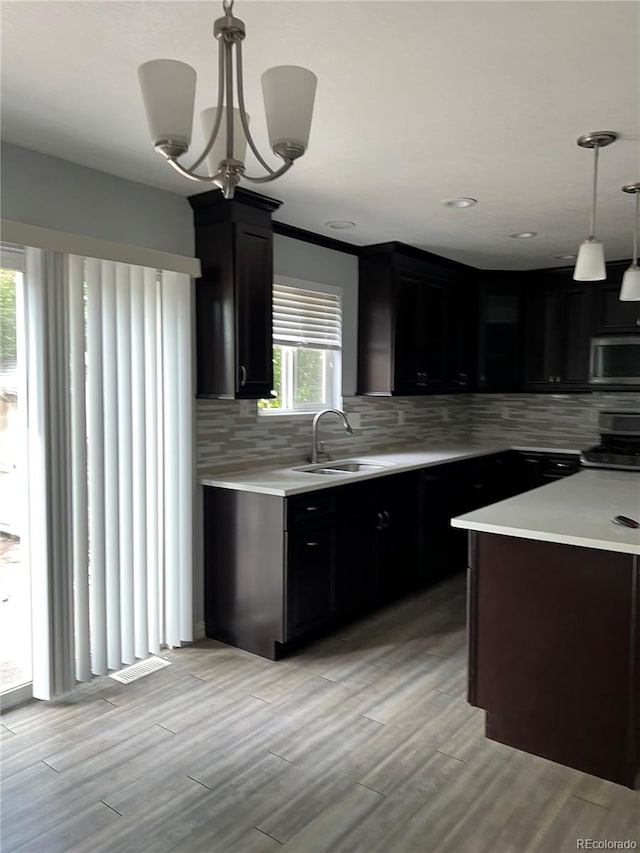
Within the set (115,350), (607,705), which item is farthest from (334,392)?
(607,705)

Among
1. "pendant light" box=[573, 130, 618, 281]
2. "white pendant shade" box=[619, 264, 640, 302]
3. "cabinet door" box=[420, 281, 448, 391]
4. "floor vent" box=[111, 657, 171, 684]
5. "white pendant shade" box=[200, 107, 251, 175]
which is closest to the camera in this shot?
"white pendant shade" box=[200, 107, 251, 175]

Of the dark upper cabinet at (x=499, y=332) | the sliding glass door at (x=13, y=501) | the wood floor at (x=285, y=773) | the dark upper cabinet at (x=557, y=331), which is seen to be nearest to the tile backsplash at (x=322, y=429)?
the dark upper cabinet at (x=499, y=332)

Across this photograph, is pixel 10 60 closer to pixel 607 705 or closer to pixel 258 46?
pixel 258 46

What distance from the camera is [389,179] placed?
2.99m

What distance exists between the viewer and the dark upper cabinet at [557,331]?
205 inches

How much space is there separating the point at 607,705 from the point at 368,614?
5.73 feet

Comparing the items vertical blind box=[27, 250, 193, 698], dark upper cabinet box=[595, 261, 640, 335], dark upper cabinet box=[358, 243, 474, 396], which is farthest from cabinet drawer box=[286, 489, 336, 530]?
dark upper cabinet box=[595, 261, 640, 335]

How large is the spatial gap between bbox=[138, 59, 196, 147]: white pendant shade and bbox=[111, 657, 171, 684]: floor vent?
2533 millimetres

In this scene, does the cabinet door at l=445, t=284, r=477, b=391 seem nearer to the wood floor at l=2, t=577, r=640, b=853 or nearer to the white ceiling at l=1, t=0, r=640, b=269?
the white ceiling at l=1, t=0, r=640, b=269

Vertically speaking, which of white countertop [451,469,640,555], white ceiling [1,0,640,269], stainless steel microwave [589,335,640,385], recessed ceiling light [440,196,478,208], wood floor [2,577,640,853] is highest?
recessed ceiling light [440,196,478,208]

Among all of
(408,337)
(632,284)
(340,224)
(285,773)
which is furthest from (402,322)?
(285,773)

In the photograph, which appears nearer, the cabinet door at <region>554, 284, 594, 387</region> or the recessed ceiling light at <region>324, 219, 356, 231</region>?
the recessed ceiling light at <region>324, 219, 356, 231</region>

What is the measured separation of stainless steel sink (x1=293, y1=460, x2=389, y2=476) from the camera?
12.9ft

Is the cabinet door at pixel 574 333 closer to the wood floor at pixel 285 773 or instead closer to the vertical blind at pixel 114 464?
the wood floor at pixel 285 773
